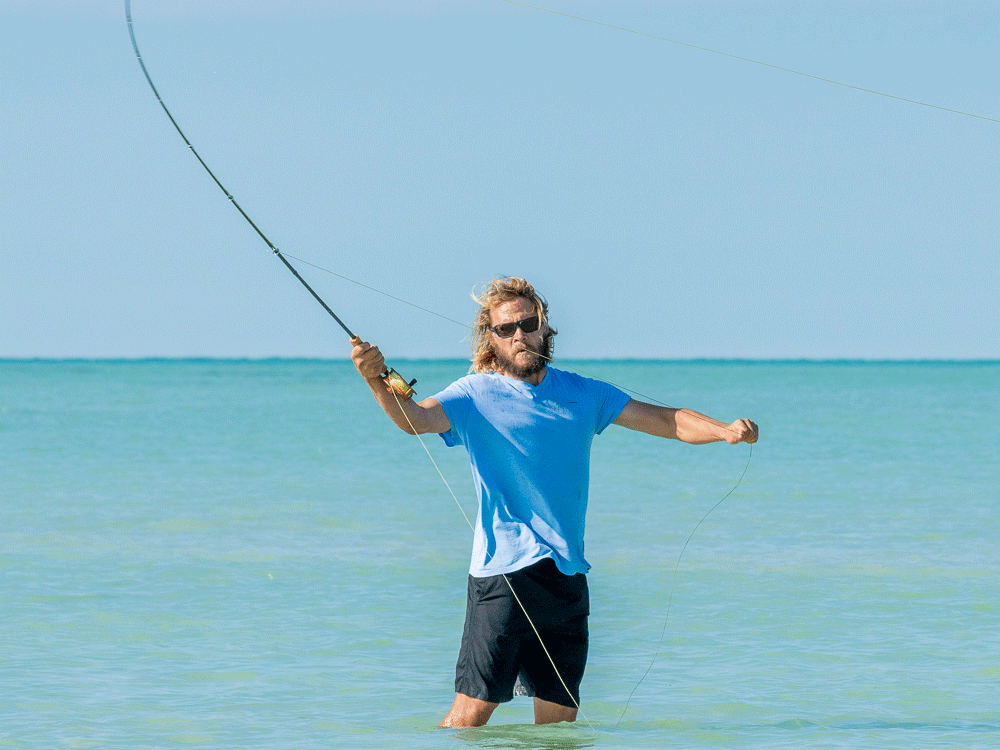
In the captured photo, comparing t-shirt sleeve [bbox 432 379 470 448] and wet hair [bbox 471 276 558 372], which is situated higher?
wet hair [bbox 471 276 558 372]

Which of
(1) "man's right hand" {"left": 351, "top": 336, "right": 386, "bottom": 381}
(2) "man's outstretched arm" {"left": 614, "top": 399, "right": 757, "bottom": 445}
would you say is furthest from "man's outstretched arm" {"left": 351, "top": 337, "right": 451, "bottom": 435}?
(2) "man's outstretched arm" {"left": 614, "top": 399, "right": 757, "bottom": 445}

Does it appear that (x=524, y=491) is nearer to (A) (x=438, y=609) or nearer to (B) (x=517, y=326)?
(B) (x=517, y=326)

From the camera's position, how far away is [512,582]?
3.72 meters

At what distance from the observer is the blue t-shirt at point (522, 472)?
3.73 meters

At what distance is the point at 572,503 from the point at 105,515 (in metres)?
8.54

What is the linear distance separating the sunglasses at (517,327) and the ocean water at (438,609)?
59.7 inches

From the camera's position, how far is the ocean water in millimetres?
5074

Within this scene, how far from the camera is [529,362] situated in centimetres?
382

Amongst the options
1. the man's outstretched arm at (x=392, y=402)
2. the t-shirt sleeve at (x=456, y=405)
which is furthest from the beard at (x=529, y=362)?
the man's outstretched arm at (x=392, y=402)

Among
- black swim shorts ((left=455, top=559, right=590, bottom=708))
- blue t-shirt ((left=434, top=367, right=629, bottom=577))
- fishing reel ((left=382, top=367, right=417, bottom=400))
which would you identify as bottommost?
black swim shorts ((left=455, top=559, right=590, bottom=708))

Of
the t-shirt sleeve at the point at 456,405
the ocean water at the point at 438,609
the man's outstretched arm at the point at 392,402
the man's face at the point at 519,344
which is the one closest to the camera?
the man's outstretched arm at the point at 392,402

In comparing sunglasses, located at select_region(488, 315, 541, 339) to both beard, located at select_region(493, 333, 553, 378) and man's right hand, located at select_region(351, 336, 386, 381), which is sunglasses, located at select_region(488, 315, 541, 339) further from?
man's right hand, located at select_region(351, 336, 386, 381)

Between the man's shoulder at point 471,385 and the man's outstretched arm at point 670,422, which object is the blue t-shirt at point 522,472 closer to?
the man's shoulder at point 471,385

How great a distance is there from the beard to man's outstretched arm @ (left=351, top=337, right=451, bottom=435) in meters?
0.28
